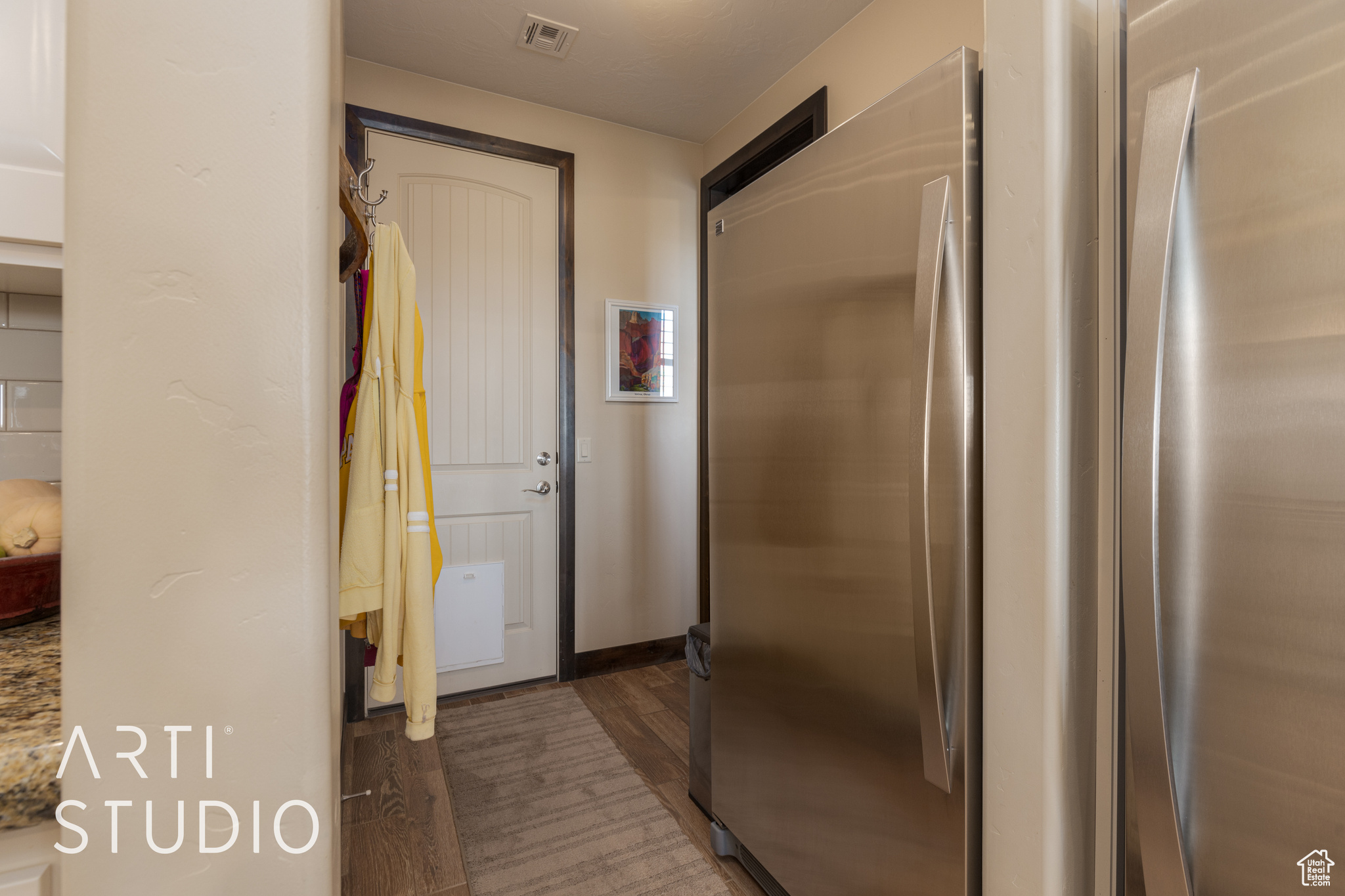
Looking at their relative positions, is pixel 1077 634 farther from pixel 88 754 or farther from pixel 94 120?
pixel 94 120

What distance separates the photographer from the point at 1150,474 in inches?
27.7

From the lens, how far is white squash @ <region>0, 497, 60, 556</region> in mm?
732

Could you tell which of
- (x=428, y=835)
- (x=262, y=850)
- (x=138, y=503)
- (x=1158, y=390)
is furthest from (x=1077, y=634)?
(x=428, y=835)

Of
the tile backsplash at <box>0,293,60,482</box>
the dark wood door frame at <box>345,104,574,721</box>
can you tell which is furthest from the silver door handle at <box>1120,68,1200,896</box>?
the dark wood door frame at <box>345,104,574,721</box>

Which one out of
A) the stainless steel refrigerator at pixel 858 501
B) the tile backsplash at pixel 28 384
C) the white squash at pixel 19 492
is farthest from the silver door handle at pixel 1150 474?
the tile backsplash at pixel 28 384

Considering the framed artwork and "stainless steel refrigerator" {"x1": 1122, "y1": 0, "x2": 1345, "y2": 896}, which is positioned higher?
the framed artwork

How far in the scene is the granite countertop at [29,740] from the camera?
475 mm

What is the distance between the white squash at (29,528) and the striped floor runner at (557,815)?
4.36 ft

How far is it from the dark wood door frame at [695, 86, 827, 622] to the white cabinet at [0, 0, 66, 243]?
6.53ft

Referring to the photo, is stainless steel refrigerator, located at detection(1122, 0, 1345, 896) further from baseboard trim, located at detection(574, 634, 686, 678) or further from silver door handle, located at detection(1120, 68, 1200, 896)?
baseboard trim, located at detection(574, 634, 686, 678)

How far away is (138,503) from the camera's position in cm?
50

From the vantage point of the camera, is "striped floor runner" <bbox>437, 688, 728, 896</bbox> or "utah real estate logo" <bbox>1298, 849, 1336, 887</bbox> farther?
"striped floor runner" <bbox>437, 688, 728, 896</bbox>

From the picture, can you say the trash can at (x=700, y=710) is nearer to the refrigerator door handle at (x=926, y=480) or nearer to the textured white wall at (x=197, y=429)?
the refrigerator door handle at (x=926, y=480)

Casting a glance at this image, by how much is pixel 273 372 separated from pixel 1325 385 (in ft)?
3.23
